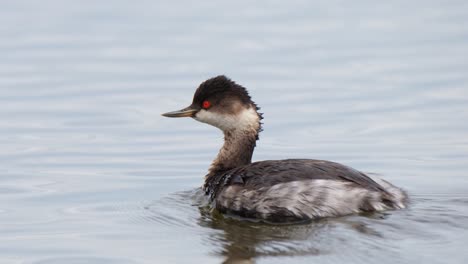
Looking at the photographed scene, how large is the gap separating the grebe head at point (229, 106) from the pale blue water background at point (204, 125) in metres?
0.70

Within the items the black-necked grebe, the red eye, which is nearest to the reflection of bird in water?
the black-necked grebe

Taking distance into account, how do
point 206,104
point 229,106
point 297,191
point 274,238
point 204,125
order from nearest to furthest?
point 274,238, point 297,191, point 229,106, point 206,104, point 204,125

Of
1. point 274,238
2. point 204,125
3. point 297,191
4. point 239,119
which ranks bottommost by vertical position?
point 274,238

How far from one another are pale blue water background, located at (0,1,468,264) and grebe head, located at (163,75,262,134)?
698mm

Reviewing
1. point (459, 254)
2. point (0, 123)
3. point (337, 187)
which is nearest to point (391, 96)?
point (0, 123)

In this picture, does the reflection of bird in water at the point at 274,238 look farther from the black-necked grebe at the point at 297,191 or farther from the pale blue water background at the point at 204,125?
the black-necked grebe at the point at 297,191

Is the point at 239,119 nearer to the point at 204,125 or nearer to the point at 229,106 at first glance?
the point at 229,106

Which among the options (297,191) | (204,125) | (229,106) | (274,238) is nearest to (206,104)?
(229,106)

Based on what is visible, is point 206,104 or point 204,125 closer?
point 206,104

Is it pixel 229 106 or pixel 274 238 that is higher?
pixel 229 106

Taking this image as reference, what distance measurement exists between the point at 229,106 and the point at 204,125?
310 cm

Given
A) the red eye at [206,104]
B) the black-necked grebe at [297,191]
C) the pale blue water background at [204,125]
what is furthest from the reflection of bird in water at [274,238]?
the red eye at [206,104]

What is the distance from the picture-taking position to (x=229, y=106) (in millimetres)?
10469

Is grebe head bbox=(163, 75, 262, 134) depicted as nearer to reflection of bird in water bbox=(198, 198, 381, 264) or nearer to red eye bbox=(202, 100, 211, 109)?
red eye bbox=(202, 100, 211, 109)
